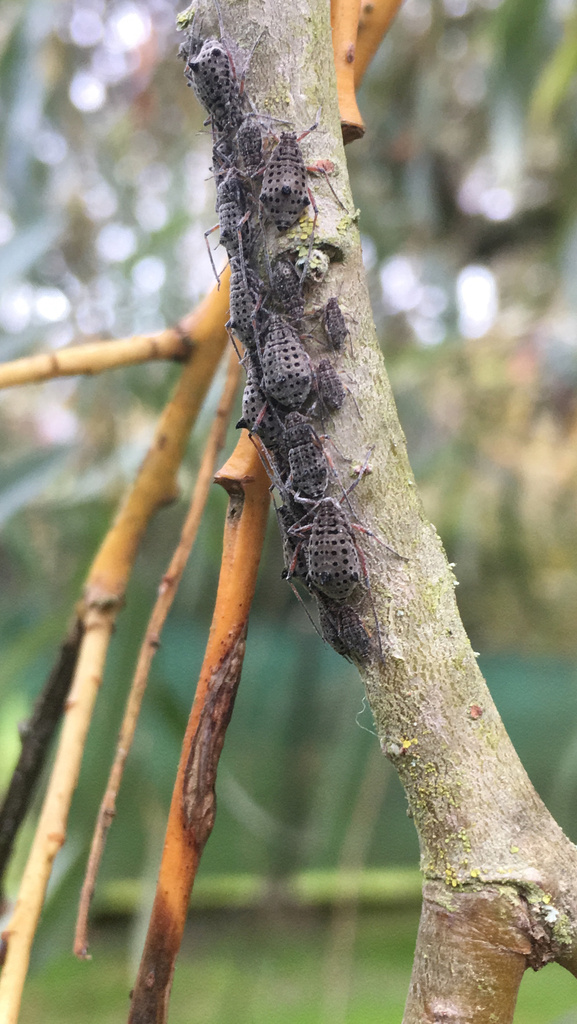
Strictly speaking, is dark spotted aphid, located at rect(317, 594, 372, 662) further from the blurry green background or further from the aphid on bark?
the blurry green background

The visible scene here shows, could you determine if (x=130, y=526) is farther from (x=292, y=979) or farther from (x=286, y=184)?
(x=292, y=979)

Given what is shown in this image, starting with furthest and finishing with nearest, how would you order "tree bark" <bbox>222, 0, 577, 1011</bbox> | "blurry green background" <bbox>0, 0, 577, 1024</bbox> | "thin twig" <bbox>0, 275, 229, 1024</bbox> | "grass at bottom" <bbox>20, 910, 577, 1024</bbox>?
"grass at bottom" <bbox>20, 910, 577, 1024</bbox> < "blurry green background" <bbox>0, 0, 577, 1024</bbox> < "thin twig" <bbox>0, 275, 229, 1024</bbox> < "tree bark" <bbox>222, 0, 577, 1011</bbox>

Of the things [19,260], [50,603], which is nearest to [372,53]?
[19,260]

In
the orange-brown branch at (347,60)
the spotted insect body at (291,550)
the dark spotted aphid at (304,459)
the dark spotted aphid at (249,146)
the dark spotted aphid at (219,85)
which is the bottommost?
the spotted insect body at (291,550)

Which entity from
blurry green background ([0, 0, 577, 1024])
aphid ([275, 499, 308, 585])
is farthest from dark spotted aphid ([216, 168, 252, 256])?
blurry green background ([0, 0, 577, 1024])

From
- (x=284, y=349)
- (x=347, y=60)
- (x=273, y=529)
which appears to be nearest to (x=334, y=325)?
(x=284, y=349)

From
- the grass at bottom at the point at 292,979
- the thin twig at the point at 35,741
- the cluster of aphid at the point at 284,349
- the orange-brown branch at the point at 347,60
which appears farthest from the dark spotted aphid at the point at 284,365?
the grass at bottom at the point at 292,979

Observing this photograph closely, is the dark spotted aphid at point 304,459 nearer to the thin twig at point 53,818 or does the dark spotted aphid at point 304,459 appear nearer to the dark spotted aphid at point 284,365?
the dark spotted aphid at point 284,365
